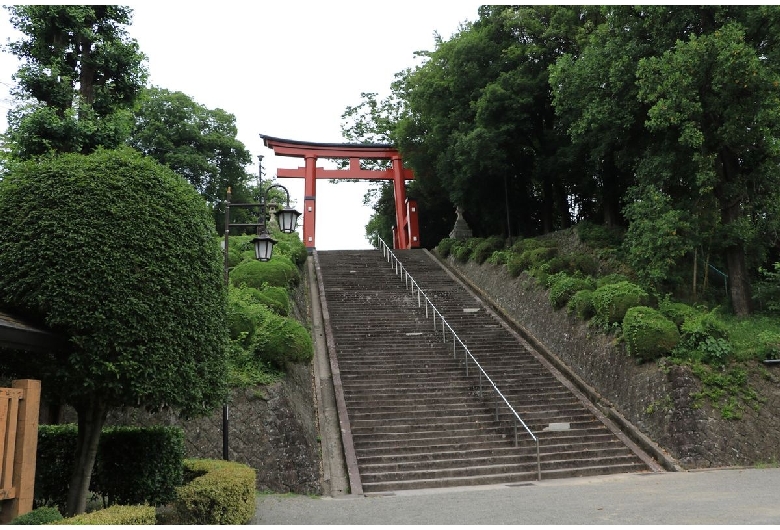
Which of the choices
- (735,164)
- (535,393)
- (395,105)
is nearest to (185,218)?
(535,393)

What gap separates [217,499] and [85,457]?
1.44 m

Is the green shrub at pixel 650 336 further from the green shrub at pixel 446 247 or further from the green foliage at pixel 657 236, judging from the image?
the green shrub at pixel 446 247

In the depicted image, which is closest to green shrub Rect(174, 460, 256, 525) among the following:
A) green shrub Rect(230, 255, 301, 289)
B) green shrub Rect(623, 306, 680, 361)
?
green shrub Rect(623, 306, 680, 361)

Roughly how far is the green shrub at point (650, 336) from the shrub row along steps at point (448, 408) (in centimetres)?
168

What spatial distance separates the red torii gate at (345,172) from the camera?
85.3 feet

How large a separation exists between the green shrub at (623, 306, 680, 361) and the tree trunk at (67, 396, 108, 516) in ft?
33.6

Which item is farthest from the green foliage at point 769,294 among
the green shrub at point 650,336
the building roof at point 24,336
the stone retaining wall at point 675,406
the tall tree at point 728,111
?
the building roof at point 24,336

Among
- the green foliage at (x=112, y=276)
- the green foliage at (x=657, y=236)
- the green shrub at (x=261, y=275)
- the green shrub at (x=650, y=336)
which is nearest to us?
the green foliage at (x=112, y=276)

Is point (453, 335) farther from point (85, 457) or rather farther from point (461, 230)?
point (461, 230)

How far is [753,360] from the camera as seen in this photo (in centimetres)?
1252

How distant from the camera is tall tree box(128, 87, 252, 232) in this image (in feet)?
99.0

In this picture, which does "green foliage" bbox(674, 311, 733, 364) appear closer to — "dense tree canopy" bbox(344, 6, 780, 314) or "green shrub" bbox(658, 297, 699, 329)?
"green shrub" bbox(658, 297, 699, 329)

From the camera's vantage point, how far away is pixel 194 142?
3161 cm

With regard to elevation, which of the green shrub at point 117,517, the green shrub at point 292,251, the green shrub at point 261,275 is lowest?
the green shrub at point 117,517
